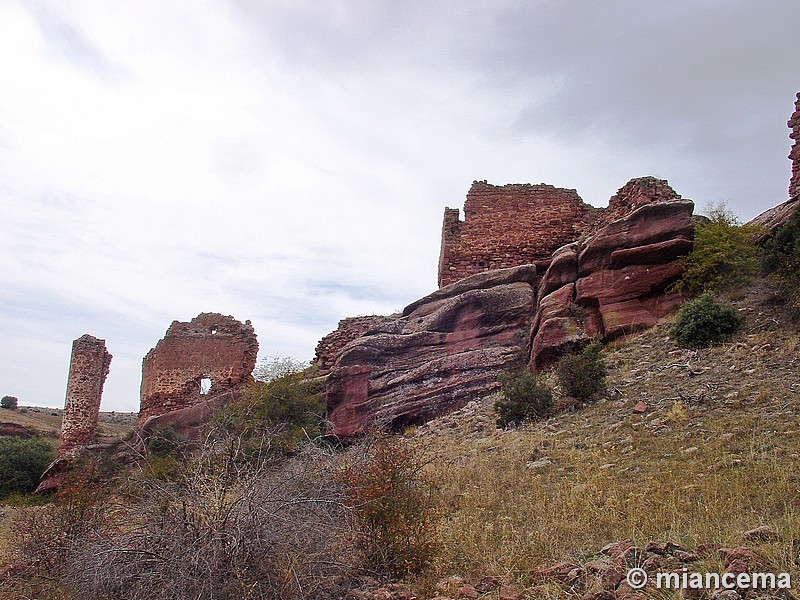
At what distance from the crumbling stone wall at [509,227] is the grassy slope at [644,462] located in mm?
6908

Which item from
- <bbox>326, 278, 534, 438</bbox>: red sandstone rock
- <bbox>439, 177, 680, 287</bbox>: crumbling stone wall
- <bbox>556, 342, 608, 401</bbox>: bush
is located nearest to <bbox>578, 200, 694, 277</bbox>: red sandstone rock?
<bbox>326, 278, 534, 438</bbox>: red sandstone rock

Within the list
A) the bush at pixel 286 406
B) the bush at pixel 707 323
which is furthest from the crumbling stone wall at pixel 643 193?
the bush at pixel 286 406

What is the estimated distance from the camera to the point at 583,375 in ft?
37.0

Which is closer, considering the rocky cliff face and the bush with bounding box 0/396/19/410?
the rocky cliff face

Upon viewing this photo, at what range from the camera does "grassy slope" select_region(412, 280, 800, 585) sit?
589 cm

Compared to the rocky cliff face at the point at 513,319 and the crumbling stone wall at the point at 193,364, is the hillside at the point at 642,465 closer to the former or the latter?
the rocky cliff face at the point at 513,319

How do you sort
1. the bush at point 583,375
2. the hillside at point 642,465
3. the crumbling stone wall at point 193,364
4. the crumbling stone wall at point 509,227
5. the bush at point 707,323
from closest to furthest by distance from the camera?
the hillside at point 642,465 → the bush at point 583,375 → the bush at point 707,323 → the crumbling stone wall at point 509,227 → the crumbling stone wall at point 193,364

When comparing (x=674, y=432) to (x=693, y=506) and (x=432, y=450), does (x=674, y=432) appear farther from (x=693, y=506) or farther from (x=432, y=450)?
(x=432, y=450)

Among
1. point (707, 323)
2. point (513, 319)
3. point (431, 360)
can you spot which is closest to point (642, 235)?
point (707, 323)

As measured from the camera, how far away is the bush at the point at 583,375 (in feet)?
36.5

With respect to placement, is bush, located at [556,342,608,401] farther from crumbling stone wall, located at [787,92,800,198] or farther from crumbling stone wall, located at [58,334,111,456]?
crumbling stone wall, located at [58,334,111,456]

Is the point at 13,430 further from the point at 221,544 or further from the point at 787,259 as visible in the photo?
the point at 787,259

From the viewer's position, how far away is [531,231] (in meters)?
19.2

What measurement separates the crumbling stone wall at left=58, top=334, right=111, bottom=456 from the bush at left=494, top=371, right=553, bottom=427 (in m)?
17.2
